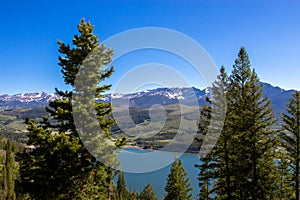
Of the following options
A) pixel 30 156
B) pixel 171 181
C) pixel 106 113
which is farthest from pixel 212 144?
pixel 171 181

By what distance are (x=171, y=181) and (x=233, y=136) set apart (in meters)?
21.6

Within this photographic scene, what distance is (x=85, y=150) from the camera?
44.4 ft

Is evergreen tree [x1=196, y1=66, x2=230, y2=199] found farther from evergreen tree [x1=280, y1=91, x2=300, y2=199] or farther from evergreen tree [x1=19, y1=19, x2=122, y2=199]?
evergreen tree [x1=19, y1=19, x2=122, y2=199]

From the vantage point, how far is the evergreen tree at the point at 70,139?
13016 mm

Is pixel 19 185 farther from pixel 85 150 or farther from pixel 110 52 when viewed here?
pixel 110 52

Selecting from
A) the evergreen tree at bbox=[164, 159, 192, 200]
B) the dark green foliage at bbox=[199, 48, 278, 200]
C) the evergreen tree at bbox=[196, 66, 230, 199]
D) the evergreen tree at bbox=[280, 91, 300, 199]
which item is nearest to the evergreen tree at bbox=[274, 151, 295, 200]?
the evergreen tree at bbox=[280, 91, 300, 199]

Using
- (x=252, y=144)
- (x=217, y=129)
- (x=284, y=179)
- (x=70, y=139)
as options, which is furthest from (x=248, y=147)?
(x=70, y=139)

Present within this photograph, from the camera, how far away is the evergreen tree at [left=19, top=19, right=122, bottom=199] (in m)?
13.0

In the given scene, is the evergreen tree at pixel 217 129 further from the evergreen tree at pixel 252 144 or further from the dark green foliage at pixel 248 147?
the evergreen tree at pixel 252 144

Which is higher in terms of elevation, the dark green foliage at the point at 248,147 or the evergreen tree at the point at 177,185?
the dark green foliage at the point at 248,147

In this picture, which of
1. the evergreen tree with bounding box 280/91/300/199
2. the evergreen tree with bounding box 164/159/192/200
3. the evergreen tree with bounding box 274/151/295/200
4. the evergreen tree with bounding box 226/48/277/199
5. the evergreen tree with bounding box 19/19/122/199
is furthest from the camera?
the evergreen tree with bounding box 164/159/192/200

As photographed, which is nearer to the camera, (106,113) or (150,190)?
(106,113)

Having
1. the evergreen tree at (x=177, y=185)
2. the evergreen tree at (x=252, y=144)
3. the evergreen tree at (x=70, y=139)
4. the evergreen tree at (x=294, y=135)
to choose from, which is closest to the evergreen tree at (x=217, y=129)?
the evergreen tree at (x=252, y=144)

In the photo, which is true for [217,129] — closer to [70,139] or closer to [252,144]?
[252,144]
